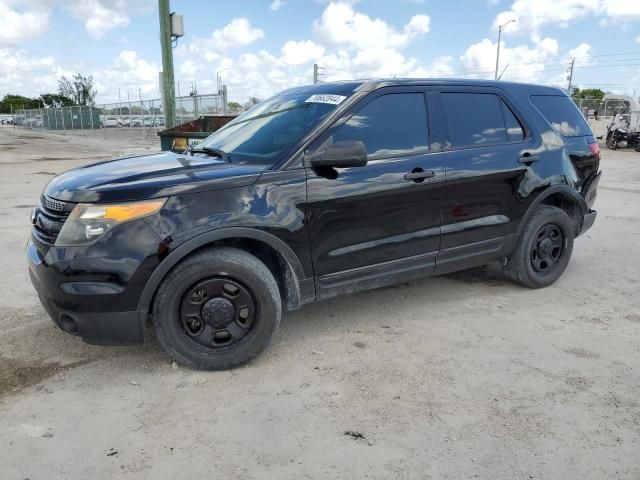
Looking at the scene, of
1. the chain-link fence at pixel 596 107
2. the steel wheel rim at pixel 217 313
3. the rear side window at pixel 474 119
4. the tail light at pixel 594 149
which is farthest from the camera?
the chain-link fence at pixel 596 107

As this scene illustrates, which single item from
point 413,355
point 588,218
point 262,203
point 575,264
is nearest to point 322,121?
point 262,203

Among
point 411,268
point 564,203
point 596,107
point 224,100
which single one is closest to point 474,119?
point 411,268

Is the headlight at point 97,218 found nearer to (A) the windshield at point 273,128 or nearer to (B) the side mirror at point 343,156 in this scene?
(A) the windshield at point 273,128

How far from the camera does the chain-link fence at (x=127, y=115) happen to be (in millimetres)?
21531

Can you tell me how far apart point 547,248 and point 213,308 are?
310 cm

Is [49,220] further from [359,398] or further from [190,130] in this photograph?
[190,130]

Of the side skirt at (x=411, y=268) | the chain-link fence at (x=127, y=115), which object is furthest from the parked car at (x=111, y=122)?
the side skirt at (x=411, y=268)

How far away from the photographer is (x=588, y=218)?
5.08 metres

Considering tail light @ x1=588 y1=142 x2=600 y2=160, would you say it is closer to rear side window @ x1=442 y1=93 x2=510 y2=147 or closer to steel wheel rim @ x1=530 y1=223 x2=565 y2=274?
steel wheel rim @ x1=530 y1=223 x2=565 y2=274

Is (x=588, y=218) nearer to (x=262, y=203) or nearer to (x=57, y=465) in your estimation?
(x=262, y=203)

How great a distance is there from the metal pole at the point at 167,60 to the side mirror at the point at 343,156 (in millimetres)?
9849

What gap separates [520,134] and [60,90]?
8583cm

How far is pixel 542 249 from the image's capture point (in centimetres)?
479

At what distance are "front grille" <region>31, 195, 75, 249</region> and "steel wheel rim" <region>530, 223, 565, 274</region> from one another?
3.66 m
